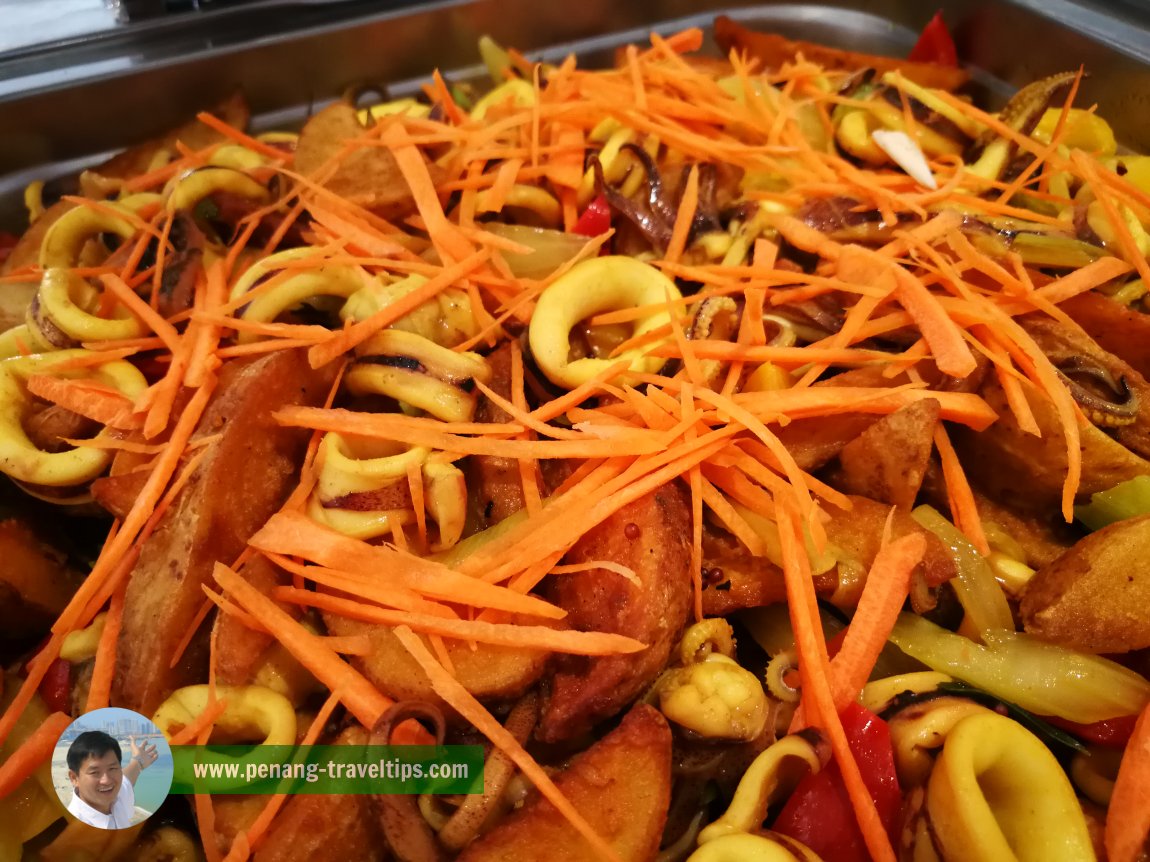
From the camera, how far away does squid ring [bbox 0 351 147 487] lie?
169 cm

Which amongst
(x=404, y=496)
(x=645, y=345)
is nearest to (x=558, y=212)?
(x=645, y=345)

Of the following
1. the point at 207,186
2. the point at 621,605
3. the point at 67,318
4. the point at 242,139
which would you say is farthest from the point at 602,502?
the point at 242,139

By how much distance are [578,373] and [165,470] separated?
85 centimetres

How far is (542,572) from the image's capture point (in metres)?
1.39

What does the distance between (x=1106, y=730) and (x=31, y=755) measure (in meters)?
1.94

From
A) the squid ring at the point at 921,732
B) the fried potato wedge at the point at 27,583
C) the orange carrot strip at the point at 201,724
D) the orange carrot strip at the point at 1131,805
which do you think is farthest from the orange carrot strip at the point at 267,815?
the orange carrot strip at the point at 1131,805

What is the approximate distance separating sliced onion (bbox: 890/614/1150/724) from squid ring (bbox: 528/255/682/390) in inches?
30.8

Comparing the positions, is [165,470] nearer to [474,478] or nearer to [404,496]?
[404,496]

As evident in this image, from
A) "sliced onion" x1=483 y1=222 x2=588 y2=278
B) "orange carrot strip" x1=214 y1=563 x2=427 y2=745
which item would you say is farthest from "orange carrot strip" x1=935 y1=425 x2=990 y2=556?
"orange carrot strip" x1=214 y1=563 x2=427 y2=745

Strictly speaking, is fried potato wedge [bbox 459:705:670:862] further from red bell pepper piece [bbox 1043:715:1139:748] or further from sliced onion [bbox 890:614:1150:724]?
red bell pepper piece [bbox 1043:715:1139:748]

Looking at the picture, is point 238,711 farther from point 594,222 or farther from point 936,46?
point 936,46

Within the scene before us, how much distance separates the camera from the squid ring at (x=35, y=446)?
1688mm

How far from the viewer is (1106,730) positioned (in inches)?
56.8

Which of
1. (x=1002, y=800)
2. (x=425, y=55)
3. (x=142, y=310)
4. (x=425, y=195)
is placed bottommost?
(x=1002, y=800)
